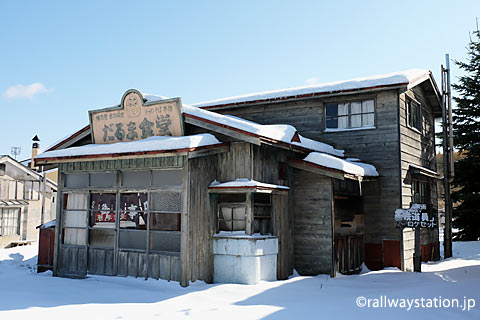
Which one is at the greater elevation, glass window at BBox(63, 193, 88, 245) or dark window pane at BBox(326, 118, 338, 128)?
dark window pane at BBox(326, 118, 338, 128)

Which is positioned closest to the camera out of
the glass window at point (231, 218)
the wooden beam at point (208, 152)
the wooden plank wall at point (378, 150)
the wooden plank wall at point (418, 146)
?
the wooden beam at point (208, 152)

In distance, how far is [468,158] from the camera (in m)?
22.8

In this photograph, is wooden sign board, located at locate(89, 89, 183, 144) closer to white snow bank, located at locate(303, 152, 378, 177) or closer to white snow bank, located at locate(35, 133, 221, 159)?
white snow bank, located at locate(35, 133, 221, 159)

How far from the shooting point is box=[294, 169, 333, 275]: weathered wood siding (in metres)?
12.2

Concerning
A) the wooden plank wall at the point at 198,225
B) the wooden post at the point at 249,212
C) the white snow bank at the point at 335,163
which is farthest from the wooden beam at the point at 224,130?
the white snow bank at the point at 335,163

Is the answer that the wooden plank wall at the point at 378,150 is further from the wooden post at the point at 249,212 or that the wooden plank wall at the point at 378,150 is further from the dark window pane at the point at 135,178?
the dark window pane at the point at 135,178

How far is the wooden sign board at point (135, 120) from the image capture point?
11.4m

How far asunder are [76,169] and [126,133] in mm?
1806

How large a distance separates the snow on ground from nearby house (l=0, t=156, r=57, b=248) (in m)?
13.5

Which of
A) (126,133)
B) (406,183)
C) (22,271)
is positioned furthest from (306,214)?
(22,271)

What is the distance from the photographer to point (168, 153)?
34.1 ft

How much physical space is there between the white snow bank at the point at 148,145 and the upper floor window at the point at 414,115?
7854mm

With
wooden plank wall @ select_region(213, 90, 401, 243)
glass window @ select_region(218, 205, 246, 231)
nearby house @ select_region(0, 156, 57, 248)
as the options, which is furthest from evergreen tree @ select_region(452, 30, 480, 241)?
nearby house @ select_region(0, 156, 57, 248)

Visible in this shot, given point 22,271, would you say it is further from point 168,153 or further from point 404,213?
point 404,213
